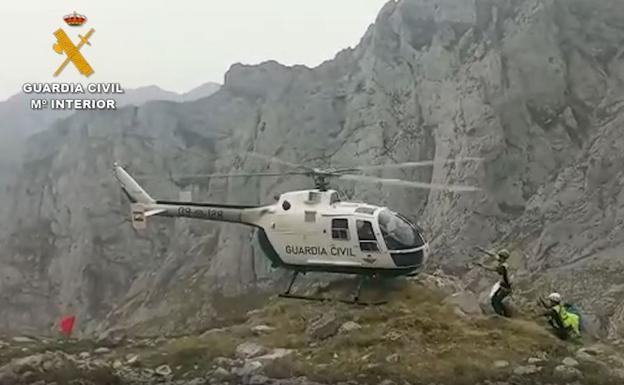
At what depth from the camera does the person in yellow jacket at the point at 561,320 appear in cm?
1502

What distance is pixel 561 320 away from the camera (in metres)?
15.0

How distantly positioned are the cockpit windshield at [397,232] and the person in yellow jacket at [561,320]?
9.94ft

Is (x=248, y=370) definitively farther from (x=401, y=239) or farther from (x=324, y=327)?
(x=401, y=239)

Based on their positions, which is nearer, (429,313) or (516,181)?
(429,313)

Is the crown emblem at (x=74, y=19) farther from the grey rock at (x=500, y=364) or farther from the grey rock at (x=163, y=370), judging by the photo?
the grey rock at (x=500, y=364)

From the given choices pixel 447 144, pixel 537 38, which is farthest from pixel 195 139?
pixel 537 38

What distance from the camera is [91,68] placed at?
2447 cm

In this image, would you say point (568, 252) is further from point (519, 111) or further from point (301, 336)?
point (301, 336)

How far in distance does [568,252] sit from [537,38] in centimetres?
1150

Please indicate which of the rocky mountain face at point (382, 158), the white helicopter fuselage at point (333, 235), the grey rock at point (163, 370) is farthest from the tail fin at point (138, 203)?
the rocky mountain face at point (382, 158)

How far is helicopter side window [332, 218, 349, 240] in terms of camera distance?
16.6 metres

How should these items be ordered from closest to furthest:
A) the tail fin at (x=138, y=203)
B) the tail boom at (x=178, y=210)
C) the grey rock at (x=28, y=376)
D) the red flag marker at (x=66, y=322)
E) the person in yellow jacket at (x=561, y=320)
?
the grey rock at (x=28, y=376)
the person in yellow jacket at (x=561, y=320)
the tail boom at (x=178, y=210)
the tail fin at (x=138, y=203)
the red flag marker at (x=66, y=322)

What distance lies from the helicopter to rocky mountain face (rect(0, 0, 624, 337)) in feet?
41.0

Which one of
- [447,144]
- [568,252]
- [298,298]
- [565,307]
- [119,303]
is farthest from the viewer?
[447,144]
